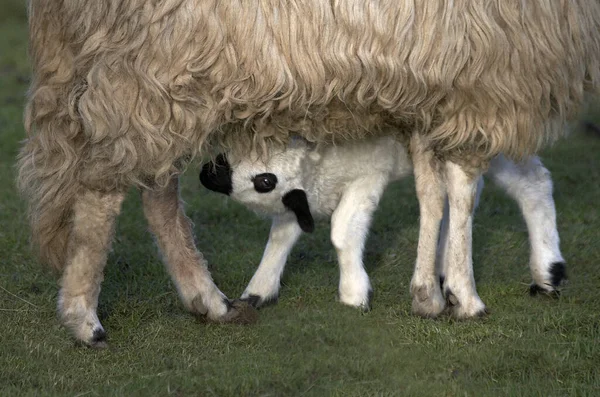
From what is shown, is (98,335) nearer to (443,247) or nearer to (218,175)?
(218,175)

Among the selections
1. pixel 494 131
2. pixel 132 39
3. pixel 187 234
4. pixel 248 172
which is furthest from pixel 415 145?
pixel 132 39

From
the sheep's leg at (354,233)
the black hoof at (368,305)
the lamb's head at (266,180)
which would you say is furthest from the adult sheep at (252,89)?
the black hoof at (368,305)

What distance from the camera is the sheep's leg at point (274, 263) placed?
17.9 ft

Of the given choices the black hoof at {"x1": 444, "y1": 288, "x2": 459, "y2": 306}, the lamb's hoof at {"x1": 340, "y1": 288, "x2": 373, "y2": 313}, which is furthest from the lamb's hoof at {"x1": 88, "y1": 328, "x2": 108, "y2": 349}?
the black hoof at {"x1": 444, "y1": 288, "x2": 459, "y2": 306}

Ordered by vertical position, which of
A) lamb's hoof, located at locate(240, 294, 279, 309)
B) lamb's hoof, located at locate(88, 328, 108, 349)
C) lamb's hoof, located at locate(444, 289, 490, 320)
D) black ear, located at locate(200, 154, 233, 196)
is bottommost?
lamb's hoof, located at locate(240, 294, 279, 309)

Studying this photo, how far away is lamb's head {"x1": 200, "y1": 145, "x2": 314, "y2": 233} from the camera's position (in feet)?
16.6

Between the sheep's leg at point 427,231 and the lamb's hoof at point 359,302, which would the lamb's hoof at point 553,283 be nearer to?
the sheep's leg at point 427,231

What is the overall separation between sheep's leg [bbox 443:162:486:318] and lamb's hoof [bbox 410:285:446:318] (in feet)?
0.19

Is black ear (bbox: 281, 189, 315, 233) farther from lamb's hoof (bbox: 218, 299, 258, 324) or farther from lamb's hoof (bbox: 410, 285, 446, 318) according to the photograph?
lamb's hoof (bbox: 410, 285, 446, 318)

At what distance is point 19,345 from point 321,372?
1411 millimetres

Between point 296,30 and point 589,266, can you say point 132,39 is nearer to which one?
point 296,30

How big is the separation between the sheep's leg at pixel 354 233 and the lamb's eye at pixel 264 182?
44 centimetres

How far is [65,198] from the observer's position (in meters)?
4.70

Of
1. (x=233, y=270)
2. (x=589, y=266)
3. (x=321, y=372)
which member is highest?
(x=321, y=372)
